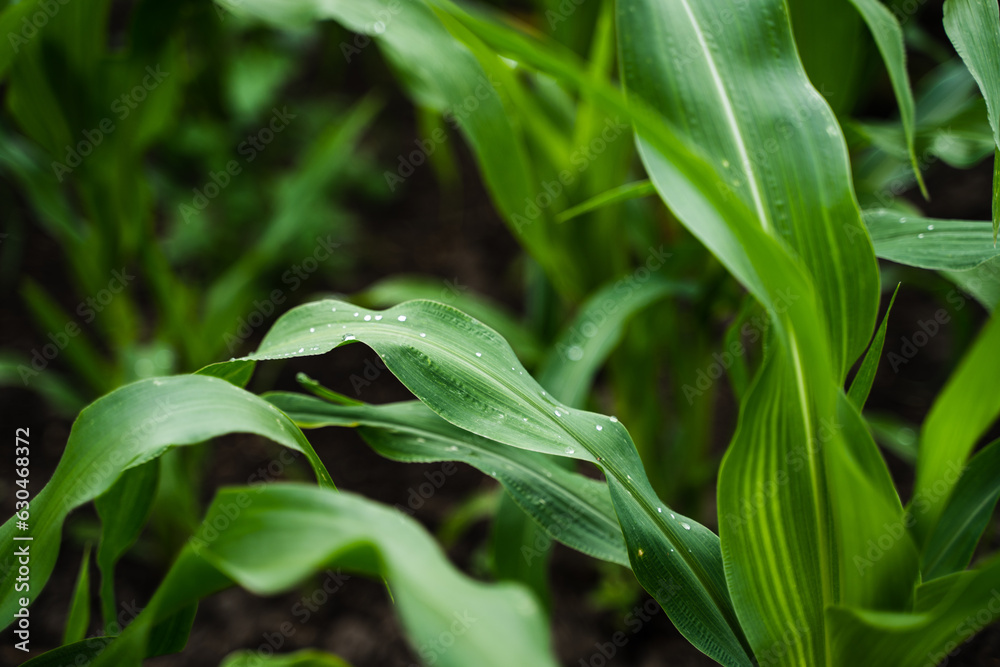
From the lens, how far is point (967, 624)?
411 millimetres

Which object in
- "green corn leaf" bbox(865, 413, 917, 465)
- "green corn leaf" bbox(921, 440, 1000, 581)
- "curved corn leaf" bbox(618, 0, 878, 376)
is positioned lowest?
"green corn leaf" bbox(865, 413, 917, 465)

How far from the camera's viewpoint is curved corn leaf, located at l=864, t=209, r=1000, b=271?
53 centimetres

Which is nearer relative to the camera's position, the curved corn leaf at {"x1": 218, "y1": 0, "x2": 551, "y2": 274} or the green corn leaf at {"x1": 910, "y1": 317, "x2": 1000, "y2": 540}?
the green corn leaf at {"x1": 910, "y1": 317, "x2": 1000, "y2": 540}

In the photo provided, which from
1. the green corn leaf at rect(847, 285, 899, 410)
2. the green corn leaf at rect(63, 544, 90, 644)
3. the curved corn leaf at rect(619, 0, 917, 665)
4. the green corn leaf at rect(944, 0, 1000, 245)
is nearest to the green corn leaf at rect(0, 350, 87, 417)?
the green corn leaf at rect(63, 544, 90, 644)

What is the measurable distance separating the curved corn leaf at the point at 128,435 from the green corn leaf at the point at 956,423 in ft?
1.35

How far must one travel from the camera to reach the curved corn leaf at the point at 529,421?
1.53 ft

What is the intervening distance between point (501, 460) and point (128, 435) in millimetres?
289

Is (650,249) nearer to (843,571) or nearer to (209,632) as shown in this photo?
(843,571)

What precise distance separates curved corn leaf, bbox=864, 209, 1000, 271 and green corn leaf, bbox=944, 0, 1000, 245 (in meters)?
0.03

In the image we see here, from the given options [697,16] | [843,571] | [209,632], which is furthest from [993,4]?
[209,632]

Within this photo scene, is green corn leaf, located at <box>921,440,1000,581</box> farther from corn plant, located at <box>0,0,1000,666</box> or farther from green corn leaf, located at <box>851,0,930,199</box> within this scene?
green corn leaf, located at <box>851,0,930,199</box>

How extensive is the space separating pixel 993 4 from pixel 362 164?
1491mm

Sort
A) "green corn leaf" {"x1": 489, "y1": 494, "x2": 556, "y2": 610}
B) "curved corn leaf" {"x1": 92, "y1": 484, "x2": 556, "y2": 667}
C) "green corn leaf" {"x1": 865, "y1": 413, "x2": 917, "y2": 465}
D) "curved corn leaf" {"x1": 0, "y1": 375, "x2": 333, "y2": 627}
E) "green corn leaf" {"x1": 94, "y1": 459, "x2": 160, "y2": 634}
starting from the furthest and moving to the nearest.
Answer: "green corn leaf" {"x1": 865, "y1": 413, "x2": 917, "y2": 465}, "green corn leaf" {"x1": 489, "y1": 494, "x2": 556, "y2": 610}, "green corn leaf" {"x1": 94, "y1": 459, "x2": 160, "y2": 634}, "curved corn leaf" {"x1": 0, "y1": 375, "x2": 333, "y2": 627}, "curved corn leaf" {"x1": 92, "y1": 484, "x2": 556, "y2": 667}

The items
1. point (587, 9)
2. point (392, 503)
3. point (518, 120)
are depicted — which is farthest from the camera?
point (392, 503)
